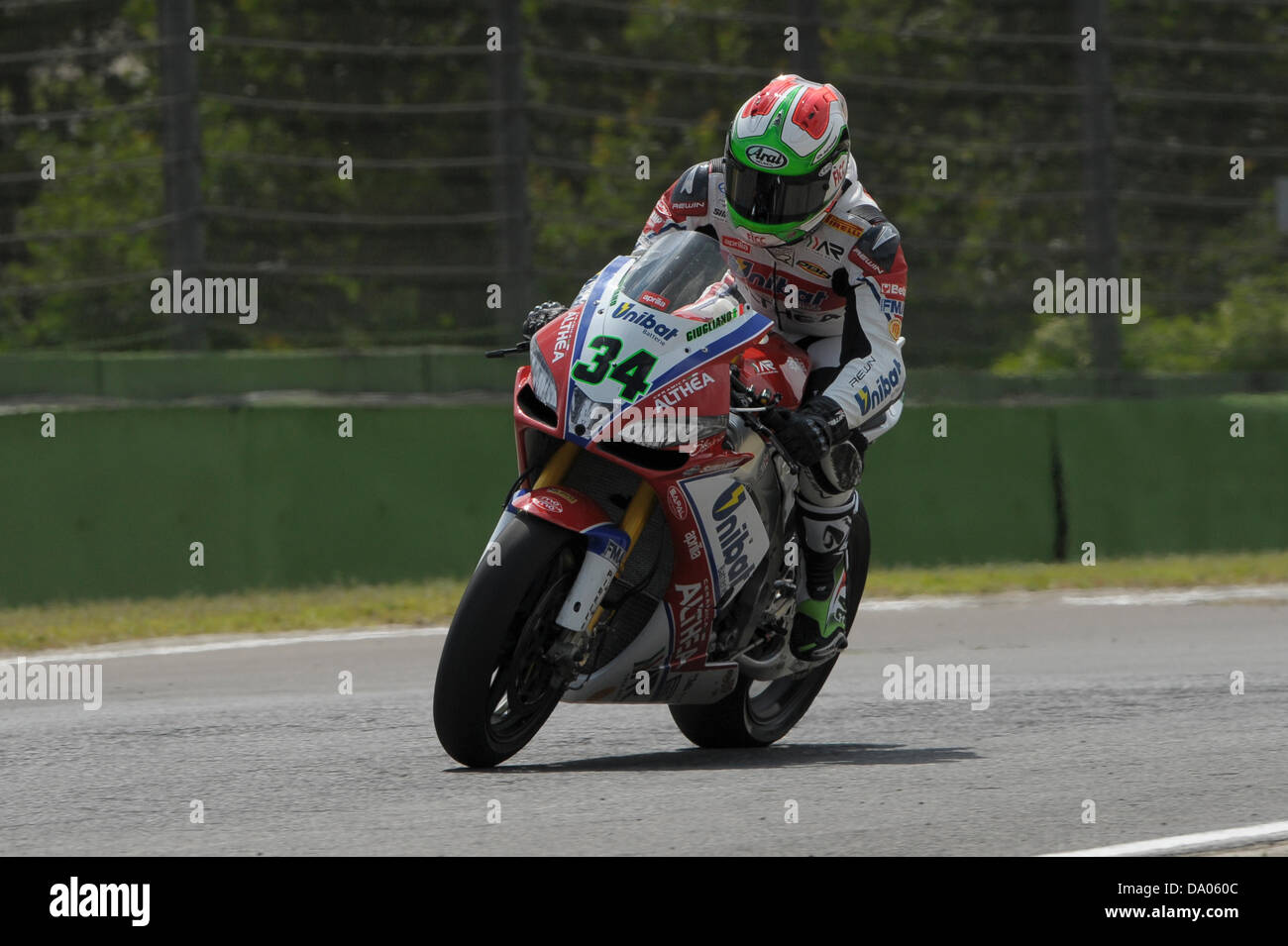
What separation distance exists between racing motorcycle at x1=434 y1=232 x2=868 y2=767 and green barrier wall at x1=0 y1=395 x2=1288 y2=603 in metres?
6.81

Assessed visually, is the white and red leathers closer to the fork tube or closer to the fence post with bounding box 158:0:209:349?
the fork tube

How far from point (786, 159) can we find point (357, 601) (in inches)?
262

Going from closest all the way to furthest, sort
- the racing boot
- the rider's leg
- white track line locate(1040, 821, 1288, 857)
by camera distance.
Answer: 1. white track line locate(1040, 821, 1288, 857)
2. the rider's leg
3. the racing boot

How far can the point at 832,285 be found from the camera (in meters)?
6.45

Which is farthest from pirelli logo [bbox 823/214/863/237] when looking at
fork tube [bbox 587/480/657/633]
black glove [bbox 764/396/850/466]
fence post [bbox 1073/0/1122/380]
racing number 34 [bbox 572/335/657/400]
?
fence post [bbox 1073/0/1122/380]

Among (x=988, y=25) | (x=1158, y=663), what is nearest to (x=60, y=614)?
(x=1158, y=663)

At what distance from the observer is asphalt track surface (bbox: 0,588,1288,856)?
15.8 feet

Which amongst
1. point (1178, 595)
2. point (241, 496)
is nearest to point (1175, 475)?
point (1178, 595)

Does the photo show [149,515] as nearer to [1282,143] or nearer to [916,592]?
[916,592]

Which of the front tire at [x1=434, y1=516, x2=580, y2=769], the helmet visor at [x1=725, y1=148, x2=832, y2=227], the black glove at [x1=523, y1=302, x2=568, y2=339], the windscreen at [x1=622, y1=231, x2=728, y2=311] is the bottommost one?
the front tire at [x1=434, y1=516, x2=580, y2=769]

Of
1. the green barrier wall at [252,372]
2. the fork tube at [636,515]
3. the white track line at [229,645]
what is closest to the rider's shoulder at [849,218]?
the fork tube at [636,515]

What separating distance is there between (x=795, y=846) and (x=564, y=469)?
1.48 metres

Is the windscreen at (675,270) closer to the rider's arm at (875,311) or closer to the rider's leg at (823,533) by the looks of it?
the rider's arm at (875,311)

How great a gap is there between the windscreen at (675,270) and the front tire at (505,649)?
773 millimetres
